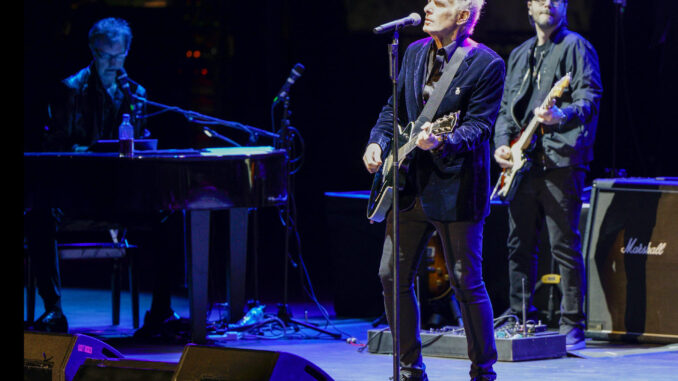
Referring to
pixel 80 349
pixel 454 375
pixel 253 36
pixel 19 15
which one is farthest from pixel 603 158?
pixel 19 15

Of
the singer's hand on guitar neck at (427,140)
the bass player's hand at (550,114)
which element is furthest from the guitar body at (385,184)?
the bass player's hand at (550,114)

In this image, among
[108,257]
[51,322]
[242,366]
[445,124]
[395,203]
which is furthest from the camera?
[108,257]

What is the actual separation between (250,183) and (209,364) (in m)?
2.45

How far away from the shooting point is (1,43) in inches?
81.4

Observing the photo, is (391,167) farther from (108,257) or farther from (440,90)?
(108,257)

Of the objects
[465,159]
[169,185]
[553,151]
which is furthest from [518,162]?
[169,185]

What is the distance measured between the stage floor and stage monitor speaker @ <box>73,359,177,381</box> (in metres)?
1.57

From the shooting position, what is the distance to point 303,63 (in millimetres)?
8086

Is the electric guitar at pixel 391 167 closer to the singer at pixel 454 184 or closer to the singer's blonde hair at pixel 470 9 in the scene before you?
the singer at pixel 454 184

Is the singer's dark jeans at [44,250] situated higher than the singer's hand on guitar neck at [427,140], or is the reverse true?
the singer's hand on guitar neck at [427,140]

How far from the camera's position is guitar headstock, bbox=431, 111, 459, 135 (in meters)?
4.22

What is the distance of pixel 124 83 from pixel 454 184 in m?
2.88

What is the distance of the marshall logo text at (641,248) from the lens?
235 inches

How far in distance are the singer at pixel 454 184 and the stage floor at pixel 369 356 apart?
70cm
